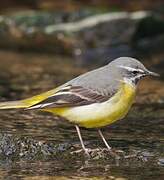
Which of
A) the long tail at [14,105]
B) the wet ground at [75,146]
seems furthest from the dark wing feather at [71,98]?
the wet ground at [75,146]

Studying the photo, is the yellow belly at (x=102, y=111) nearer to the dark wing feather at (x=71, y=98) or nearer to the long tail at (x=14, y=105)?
the dark wing feather at (x=71, y=98)

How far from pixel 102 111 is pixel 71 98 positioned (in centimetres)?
38

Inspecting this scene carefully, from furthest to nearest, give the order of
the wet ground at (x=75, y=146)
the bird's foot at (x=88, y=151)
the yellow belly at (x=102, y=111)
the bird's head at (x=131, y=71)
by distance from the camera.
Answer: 1. the bird's head at (x=131, y=71)
2. the bird's foot at (x=88, y=151)
3. the yellow belly at (x=102, y=111)
4. the wet ground at (x=75, y=146)

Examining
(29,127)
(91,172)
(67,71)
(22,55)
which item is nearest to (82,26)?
(22,55)

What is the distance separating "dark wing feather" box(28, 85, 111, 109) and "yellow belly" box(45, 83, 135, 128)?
7cm

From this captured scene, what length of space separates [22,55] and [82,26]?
165cm

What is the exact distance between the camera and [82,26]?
16.6 m

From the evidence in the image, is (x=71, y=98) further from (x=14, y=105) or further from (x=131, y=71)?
(x=131, y=71)

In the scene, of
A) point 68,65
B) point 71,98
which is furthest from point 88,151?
point 68,65

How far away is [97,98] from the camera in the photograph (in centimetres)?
752

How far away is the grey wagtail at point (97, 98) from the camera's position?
7.39 m

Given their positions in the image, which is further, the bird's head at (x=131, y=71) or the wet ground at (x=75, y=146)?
the bird's head at (x=131, y=71)

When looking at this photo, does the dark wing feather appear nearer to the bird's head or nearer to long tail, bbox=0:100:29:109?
long tail, bbox=0:100:29:109

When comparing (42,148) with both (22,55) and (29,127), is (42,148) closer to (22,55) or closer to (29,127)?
(29,127)
